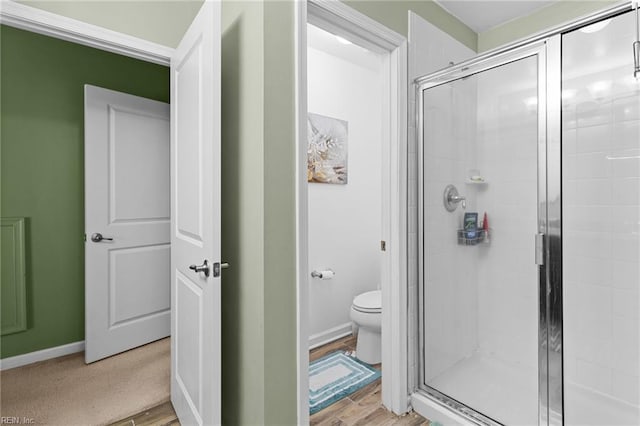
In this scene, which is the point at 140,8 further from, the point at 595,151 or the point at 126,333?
the point at 595,151

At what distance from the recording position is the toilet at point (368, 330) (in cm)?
240

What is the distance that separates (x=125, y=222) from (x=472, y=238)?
2.51m

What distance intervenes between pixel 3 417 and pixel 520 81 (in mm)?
3208

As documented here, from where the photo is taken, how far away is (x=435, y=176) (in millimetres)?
1989

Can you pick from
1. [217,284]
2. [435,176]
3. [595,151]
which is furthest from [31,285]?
[595,151]

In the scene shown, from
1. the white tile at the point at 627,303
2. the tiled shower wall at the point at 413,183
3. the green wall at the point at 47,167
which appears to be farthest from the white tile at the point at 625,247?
the green wall at the point at 47,167

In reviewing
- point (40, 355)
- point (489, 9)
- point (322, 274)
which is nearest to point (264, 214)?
point (322, 274)

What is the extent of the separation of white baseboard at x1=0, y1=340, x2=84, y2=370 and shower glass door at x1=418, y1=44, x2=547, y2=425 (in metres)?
2.52

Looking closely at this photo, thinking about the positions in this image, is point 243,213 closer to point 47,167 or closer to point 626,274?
point 47,167

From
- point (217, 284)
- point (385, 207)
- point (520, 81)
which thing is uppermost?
point (520, 81)

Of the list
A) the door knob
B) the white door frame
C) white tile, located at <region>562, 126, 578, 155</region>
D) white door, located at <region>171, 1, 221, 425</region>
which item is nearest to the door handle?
white door, located at <region>171, 1, 221, 425</region>

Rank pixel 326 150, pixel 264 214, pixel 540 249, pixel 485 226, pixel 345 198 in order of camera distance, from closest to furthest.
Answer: pixel 264 214, pixel 540 249, pixel 485 226, pixel 326 150, pixel 345 198

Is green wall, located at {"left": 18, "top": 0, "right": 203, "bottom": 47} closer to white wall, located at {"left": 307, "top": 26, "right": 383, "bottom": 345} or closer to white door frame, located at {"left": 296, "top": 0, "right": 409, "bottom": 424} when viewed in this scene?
white door frame, located at {"left": 296, "top": 0, "right": 409, "bottom": 424}

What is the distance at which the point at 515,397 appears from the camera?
179 centimetres
